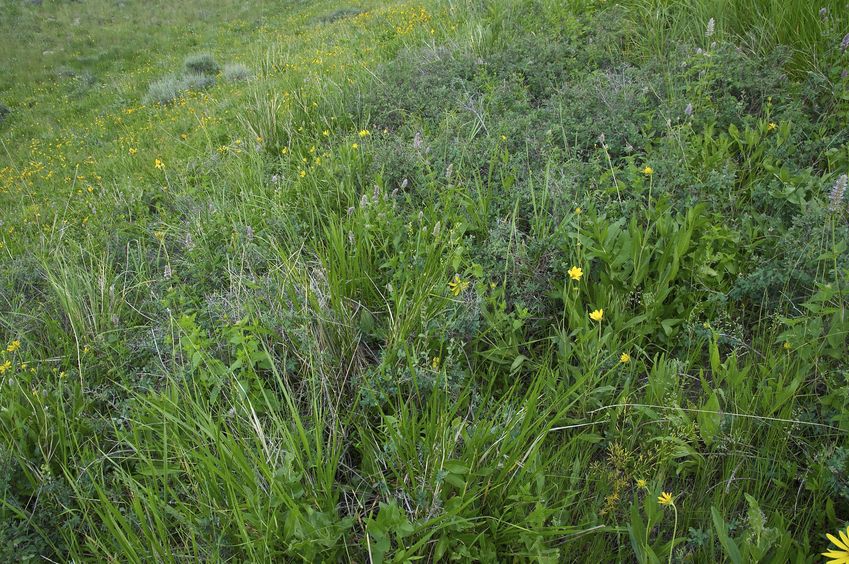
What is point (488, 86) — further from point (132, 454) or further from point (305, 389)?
point (132, 454)

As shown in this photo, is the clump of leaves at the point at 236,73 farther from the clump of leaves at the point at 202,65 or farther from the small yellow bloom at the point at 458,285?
the small yellow bloom at the point at 458,285

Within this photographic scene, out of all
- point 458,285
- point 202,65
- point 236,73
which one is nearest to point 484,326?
point 458,285

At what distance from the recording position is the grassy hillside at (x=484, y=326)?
1869 mm

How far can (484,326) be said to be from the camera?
2658 millimetres

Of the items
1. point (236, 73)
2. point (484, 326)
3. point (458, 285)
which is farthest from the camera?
point (236, 73)

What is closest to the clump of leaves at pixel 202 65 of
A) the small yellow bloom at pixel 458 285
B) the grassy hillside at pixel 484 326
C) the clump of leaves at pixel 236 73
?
the clump of leaves at pixel 236 73

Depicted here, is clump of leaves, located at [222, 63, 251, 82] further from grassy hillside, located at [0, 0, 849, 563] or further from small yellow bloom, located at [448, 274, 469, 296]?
small yellow bloom, located at [448, 274, 469, 296]

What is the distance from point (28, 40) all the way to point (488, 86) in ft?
71.5

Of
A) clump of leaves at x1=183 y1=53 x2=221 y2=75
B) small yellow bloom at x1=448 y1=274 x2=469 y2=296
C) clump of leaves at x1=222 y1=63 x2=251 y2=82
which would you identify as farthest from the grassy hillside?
clump of leaves at x1=183 y1=53 x2=221 y2=75

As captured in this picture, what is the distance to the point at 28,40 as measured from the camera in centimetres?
1939

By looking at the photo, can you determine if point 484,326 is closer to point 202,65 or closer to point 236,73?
point 236,73

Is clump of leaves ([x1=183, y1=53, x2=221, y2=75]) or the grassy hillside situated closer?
the grassy hillside

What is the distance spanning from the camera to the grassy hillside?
187cm

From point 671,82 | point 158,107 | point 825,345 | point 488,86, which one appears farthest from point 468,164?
point 158,107
